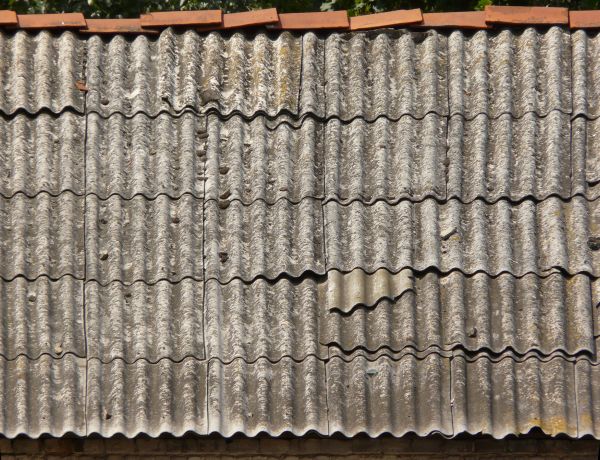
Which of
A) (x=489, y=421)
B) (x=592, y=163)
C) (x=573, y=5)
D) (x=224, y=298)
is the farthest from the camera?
(x=573, y=5)

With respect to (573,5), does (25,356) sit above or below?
below

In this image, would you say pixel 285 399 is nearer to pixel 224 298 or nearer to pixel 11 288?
pixel 224 298

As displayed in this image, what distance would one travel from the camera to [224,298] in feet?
18.4

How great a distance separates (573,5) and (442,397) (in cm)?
864

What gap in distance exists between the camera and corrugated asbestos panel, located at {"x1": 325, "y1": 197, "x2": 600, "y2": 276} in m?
5.63

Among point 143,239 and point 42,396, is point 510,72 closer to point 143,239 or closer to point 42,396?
point 143,239

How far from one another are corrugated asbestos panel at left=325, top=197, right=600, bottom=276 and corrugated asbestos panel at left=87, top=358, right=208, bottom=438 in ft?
3.12

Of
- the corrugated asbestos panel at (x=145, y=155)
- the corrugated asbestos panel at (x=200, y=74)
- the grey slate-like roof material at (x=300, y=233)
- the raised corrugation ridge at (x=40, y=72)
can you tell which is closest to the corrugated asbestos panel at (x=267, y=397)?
the grey slate-like roof material at (x=300, y=233)

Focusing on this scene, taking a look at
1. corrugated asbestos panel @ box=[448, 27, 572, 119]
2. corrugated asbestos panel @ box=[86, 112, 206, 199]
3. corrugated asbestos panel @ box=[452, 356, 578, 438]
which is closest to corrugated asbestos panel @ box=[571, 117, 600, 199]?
corrugated asbestos panel @ box=[448, 27, 572, 119]

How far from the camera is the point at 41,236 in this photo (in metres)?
5.79

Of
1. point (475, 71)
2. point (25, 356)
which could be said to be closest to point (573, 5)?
point (475, 71)

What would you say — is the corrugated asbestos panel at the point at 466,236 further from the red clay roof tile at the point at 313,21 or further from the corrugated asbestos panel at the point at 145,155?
the red clay roof tile at the point at 313,21

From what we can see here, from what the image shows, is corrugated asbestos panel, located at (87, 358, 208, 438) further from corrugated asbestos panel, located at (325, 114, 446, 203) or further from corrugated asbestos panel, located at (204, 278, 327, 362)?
corrugated asbestos panel, located at (325, 114, 446, 203)

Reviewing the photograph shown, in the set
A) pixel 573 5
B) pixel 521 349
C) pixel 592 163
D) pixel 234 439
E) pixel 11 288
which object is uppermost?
pixel 573 5
